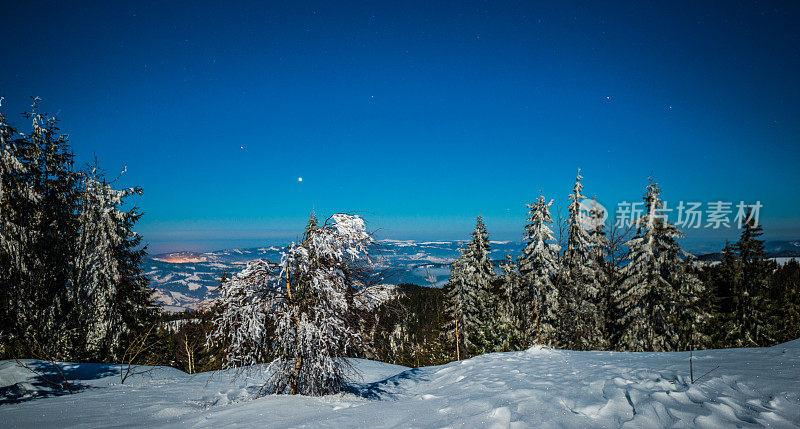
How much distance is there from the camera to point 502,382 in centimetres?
588

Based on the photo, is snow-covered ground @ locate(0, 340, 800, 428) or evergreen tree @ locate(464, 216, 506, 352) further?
evergreen tree @ locate(464, 216, 506, 352)

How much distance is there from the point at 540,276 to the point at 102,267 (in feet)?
79.9

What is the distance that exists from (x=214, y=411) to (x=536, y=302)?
18.5m

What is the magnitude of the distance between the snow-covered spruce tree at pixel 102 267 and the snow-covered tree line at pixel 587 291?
19.8 m

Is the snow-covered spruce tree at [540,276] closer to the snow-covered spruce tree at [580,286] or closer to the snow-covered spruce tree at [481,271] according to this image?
the snow-covered spruce tree at [580,286]

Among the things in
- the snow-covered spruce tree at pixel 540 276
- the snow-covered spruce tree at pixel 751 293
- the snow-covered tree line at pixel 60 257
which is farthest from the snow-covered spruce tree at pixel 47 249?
the snow-covered spruce tree at pixel 751 293

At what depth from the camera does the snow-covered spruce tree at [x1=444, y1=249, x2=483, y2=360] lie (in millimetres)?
22867

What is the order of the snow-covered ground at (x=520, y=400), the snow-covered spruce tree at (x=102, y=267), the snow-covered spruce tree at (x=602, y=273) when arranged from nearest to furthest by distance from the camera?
1. the snow-covered ground at (x=520, y=400)
2. the snow-covered spruce tree at (x=102, y=267)
3. the snow-covered spruce tree at (x=602, y=273)

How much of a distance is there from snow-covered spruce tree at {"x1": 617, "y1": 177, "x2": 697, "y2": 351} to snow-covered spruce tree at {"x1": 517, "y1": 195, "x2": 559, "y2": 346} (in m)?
4.38

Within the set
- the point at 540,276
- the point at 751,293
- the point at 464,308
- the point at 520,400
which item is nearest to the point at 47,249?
the point at 520,400

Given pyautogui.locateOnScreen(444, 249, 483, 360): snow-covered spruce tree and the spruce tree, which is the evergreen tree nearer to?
pyautogui.locateOnScreen(444, 249, 483, 360): snow-covered spruce tree

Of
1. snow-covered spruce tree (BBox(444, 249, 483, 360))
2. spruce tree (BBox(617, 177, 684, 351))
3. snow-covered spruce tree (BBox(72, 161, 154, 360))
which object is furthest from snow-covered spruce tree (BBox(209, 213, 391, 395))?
spruce tree (BBox(617, 177, 684, 351))

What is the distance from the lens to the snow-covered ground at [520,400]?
3.52 m

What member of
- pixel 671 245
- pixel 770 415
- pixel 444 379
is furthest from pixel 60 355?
pixel 671 245
